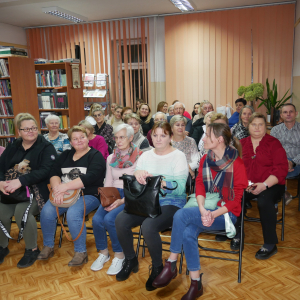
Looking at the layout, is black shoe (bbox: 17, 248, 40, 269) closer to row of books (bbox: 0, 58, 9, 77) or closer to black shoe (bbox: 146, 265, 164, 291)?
black shoe (bbox: 146, 265, 164, 291)

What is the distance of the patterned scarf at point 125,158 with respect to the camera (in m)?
2.78

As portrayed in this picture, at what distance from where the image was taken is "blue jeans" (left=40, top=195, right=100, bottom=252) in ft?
8.73

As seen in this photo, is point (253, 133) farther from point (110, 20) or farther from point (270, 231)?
point (110, 20)

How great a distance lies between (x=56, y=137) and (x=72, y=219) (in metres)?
1.73

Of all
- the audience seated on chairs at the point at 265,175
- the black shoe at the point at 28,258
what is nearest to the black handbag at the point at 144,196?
the audience seated on chairs at the point at 265,175

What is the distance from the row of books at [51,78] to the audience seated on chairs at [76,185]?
12.3 feet

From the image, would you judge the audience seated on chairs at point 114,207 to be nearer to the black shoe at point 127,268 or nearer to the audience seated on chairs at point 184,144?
the black shoe at point 127,268

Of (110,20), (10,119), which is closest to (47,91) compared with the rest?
(10,119)

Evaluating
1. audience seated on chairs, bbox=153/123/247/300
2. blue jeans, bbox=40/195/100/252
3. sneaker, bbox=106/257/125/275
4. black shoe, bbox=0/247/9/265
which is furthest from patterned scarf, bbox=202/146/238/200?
black shoe, bbox=0/247/9/265

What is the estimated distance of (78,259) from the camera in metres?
2.67

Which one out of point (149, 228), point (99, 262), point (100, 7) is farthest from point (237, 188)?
point (100, 7)

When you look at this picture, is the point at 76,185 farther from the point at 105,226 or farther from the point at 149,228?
the point at 149,228

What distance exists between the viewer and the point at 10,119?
5.74m

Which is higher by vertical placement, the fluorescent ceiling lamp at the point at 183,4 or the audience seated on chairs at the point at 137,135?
the fluorescent ceiling lamp at the point at 183,4
